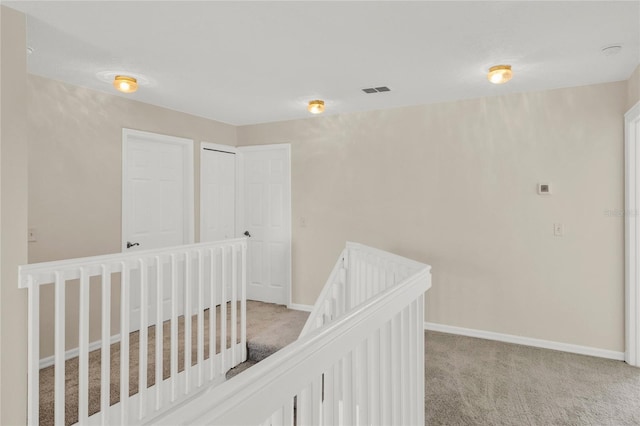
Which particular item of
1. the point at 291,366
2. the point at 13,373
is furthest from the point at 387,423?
Result: the point at 13,373

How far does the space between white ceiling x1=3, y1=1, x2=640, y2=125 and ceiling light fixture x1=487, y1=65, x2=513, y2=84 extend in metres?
0.07

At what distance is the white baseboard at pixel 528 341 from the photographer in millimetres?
3320

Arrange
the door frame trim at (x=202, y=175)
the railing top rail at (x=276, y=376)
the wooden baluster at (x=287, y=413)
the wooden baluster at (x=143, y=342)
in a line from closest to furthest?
1. the railing top rail at (x=276, y=376)
2. the wooden baluster at (x=287, y=413)
3. the wooden baluster at (x=143, y=342)
4. the door frame trim at (x=202, y=175)

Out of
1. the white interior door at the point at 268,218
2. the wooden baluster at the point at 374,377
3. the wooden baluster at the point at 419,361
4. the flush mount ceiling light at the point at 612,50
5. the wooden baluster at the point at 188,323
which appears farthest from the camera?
the white interior door at the point at 268,218

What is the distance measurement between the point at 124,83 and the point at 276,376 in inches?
120

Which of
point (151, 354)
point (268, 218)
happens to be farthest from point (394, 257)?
point (268, 218)

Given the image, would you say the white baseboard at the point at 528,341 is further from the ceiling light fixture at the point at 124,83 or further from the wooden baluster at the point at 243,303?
the ceiling light fixture at the point at 124,83

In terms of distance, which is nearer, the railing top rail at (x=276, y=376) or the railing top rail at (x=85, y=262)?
the railing top rail at (x=276, y=376)

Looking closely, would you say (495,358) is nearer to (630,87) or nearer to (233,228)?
(630,87)

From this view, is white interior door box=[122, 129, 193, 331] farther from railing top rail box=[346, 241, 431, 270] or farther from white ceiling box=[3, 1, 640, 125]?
railing top rail box=[346, 241, 431, 270]

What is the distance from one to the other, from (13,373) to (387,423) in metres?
1.97

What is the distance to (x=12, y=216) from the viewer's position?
2.13 meters

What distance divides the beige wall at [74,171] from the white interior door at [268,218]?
1437 mm

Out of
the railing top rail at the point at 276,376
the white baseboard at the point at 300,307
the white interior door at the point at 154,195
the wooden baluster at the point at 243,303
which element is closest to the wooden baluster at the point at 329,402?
the railing top rail at the point at 276,376
